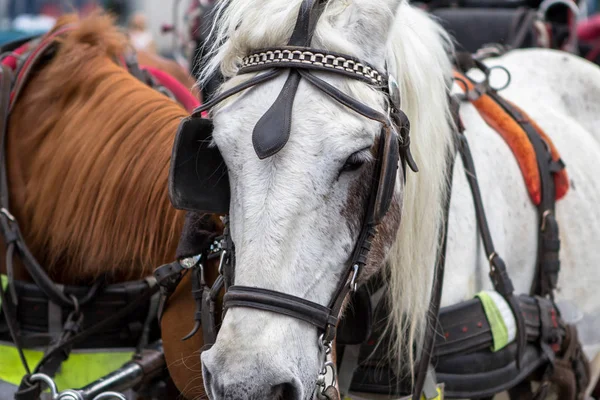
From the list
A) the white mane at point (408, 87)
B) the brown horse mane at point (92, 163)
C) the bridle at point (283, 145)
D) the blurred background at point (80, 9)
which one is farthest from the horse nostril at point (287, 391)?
the blurred background at point (80, 9)

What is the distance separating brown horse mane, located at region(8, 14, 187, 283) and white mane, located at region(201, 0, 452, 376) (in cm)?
36

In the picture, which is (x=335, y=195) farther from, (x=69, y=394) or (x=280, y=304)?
(x=69, y=394)

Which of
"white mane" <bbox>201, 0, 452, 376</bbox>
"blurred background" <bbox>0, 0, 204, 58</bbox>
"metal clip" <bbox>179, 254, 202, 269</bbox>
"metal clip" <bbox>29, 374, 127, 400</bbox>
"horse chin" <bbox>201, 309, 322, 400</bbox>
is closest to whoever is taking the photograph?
"horse chin" <bbox>201, 309, 322, 400</bbox>

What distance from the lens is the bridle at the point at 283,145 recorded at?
164 centimetres

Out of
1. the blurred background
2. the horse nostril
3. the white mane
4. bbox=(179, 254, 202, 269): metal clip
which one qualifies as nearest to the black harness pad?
the white mane

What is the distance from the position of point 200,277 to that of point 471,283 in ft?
2.45

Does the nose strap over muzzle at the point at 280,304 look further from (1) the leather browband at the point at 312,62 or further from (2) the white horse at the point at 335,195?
(1) the leather browband at the point at 312,62

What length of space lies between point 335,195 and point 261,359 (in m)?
0.36

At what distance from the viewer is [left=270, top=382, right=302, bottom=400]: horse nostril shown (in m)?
1.57

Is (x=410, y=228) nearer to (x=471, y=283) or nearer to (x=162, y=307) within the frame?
(x=471, y=283)

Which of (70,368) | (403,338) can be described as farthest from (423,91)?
(70,368)

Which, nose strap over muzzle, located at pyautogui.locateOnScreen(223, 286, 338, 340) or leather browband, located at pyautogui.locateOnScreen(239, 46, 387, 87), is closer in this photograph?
nose strap over muzzle, located at pyautogui.locateOnScreen(223, 286, 338, 340)

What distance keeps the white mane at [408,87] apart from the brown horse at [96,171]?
0.37 m

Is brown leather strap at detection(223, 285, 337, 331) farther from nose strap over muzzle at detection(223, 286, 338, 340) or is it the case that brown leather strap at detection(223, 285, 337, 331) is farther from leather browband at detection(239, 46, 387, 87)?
leather browband at detection(239, 46, 387, 87)
